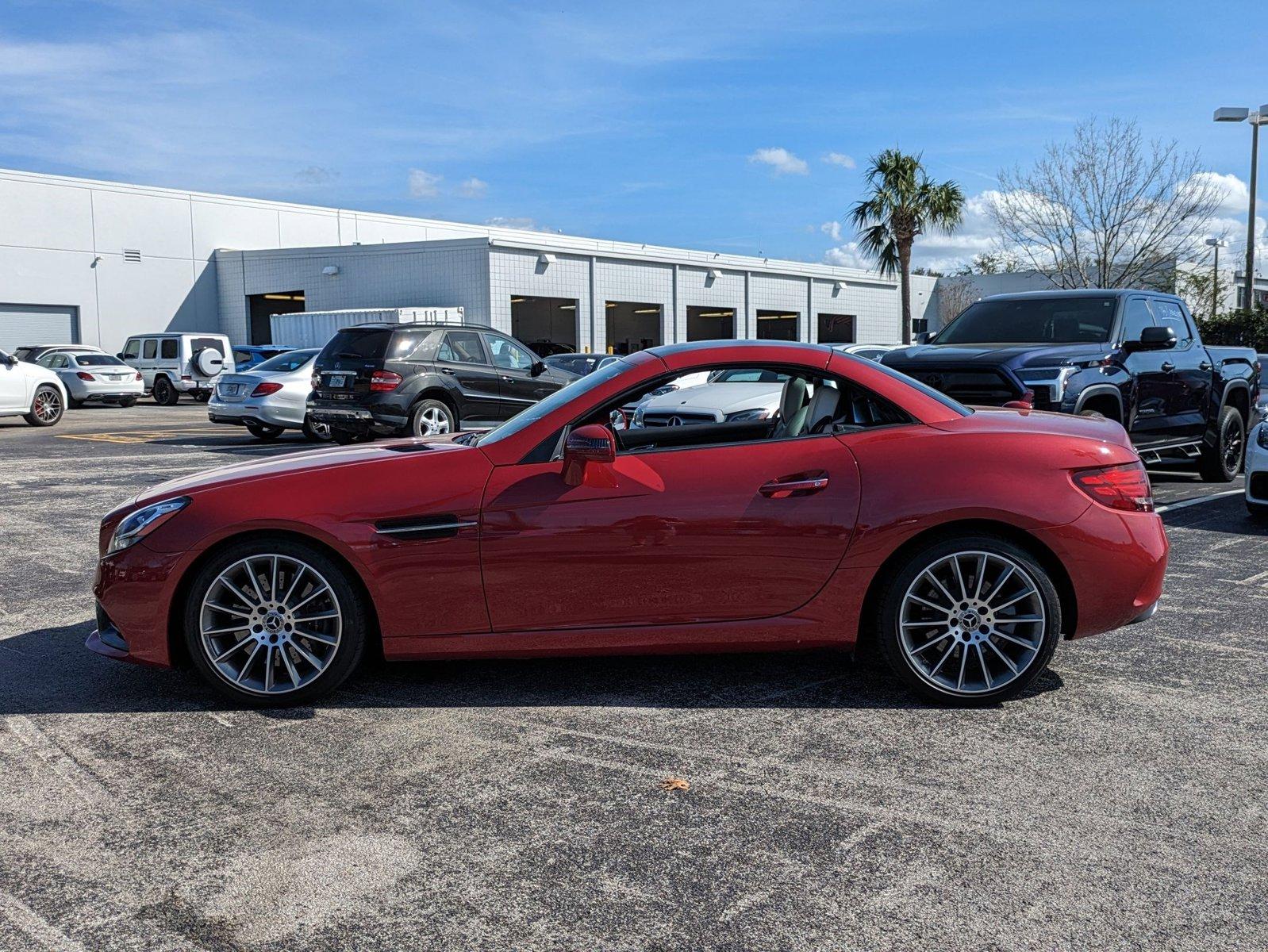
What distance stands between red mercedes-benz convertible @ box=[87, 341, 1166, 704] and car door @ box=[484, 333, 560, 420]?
1073 cm

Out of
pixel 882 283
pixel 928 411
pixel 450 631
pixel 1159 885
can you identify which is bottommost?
pixel 1159 885

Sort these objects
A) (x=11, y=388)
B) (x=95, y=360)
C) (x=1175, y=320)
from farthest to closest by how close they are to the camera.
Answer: (x=95, y=360) < (x=11, y=388) < (x=1175, y=320)

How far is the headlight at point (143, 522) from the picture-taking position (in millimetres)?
4773

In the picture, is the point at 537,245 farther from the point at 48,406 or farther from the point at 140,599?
the point at 140,599

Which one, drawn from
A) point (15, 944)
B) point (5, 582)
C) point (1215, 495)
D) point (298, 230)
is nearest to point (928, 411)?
point (15, 944)

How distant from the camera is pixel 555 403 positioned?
5.03 metres

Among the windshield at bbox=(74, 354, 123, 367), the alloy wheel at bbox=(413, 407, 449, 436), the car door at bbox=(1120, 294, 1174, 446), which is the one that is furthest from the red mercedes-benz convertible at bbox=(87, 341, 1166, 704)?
the windshield at bbox=(74, 354, 123, 367)

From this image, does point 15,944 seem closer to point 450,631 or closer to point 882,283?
point 450,631

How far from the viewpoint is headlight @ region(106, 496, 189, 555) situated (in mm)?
4773

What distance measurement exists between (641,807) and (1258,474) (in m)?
7.50

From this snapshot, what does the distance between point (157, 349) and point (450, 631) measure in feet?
101

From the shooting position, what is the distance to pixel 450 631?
4758mm

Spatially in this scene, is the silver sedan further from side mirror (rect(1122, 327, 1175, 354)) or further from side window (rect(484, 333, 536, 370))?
side mirror (rect(1122, 327, 1175, 354))

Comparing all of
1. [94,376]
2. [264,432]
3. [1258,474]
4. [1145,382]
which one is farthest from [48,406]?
[1258,474]
